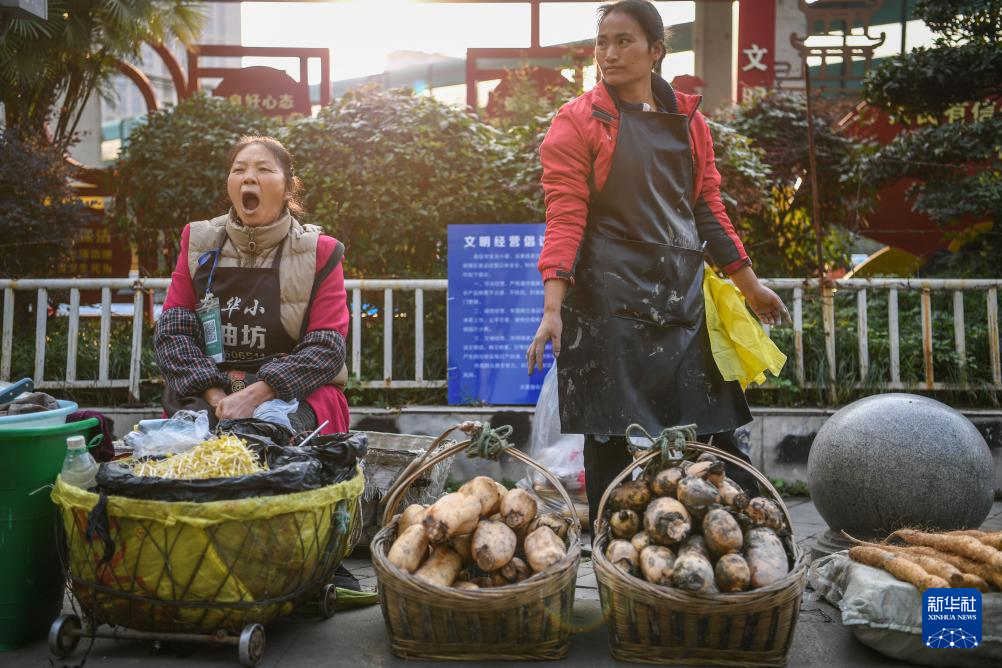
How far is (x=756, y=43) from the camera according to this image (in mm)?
13688

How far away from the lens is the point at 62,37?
10.2 meters

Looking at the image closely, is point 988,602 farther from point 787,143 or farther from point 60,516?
point 787,143

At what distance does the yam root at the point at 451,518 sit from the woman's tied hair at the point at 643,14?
71.0 inches

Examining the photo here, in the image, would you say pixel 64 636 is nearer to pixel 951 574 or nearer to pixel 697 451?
pixel 697 451

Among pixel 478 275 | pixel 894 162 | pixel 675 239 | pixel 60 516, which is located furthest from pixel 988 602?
pixel 894 162

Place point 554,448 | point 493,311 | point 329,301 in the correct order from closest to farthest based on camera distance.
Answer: point 329,301 < point 554,448 < point 493,311

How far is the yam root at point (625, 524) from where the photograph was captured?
2963 millimetres

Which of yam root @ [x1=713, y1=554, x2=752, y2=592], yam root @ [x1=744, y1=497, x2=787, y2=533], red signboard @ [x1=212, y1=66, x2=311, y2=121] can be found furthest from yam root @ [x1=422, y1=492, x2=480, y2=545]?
red signboard @ [x1=212, y1=66, x2=311, y2=121]

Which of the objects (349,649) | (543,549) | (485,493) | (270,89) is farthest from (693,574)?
(270,89)

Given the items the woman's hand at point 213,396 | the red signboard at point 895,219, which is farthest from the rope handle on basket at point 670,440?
the red signboard at point 895,219

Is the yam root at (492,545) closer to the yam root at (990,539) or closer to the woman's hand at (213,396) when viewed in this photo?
the woman's hand at (213,396)

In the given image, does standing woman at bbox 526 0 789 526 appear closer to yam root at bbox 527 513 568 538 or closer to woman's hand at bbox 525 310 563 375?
woman's hand at bbox 525 310 563 375

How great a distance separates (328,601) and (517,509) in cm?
87

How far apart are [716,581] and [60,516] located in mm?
2130
